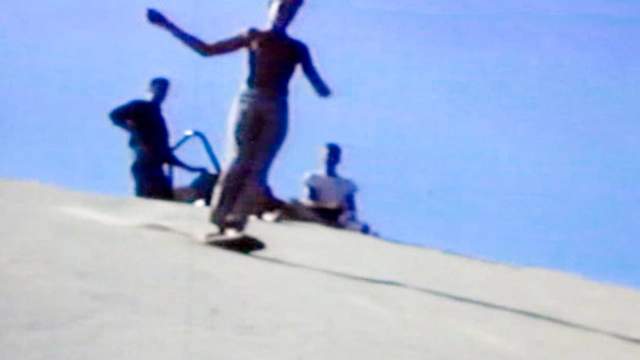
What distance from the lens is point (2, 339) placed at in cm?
471

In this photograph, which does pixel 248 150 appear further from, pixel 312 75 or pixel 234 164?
pixel 312 75

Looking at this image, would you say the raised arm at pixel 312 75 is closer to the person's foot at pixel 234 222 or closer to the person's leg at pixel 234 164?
the person's leg at pixel 234 164

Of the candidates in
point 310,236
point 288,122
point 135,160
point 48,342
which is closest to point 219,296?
point 48,342

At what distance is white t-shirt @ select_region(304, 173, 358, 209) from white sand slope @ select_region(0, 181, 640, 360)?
268cm

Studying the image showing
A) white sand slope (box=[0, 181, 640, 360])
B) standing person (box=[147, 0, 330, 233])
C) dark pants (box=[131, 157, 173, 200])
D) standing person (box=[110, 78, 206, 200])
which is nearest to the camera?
white sand slope (box=[0, 181, 640, 360])

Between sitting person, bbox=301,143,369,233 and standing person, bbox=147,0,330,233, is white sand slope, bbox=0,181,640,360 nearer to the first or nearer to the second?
standing person, bbox=147,0,330,233

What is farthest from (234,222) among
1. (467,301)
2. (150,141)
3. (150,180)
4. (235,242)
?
(150,180)

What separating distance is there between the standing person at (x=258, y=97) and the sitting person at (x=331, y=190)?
4546 mm

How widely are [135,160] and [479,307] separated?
480 cm

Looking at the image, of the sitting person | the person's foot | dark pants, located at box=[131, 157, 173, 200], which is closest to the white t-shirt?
the sitting person

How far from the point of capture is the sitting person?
13070 millimetres

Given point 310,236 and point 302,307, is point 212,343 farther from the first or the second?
point 310,236

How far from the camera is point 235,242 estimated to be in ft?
27.3

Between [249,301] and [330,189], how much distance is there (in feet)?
22.5
